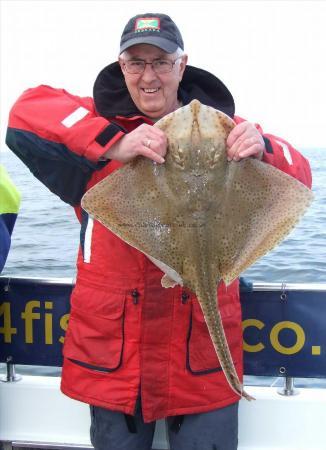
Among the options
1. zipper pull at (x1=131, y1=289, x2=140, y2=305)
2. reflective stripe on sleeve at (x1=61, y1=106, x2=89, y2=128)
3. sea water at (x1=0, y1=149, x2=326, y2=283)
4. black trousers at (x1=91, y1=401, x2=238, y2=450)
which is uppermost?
reflective stripe on sleeve at (x1=61, y1=106, x2=89, y2=128)

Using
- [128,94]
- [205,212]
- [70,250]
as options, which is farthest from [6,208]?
[70,250]

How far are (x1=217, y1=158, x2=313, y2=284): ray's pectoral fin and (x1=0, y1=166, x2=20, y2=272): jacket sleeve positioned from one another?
51.8 inches

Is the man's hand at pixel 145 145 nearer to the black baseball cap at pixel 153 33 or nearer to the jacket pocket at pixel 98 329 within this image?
the black baseball cap at pixel 153 33

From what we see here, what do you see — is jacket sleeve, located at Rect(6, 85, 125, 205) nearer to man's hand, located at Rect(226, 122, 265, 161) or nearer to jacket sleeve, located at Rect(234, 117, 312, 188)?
man's hand, located at Rect(226, 122, 265, 161)

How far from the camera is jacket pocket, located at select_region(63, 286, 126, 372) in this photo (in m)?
2.82

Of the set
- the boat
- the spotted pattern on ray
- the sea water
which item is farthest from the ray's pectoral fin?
the sea water

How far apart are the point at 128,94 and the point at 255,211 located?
0.98 metres

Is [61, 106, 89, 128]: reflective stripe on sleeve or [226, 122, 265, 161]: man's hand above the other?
[61, 106, 89, 128]: reflective stripe on sleeve

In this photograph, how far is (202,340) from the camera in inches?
113

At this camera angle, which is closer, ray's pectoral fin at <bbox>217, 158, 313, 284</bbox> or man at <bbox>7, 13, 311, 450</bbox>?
ray's pectoral fin at <bbox>217, 158, 313, 284</bbox>

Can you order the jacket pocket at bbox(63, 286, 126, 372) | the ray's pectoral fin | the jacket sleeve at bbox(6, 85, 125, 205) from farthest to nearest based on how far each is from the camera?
the jacket pocket at bbox(63, 286, 126, 372) < the jacket sleeve at bbox(6, 85, 125, 205) < the ray's pectoral fin

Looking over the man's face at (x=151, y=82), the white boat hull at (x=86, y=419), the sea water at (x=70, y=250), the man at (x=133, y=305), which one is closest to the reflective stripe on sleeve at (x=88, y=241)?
the man at (x=133, y=305)

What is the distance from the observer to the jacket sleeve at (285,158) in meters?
2.63

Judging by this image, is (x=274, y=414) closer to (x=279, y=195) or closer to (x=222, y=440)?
(x=222, y=440)
